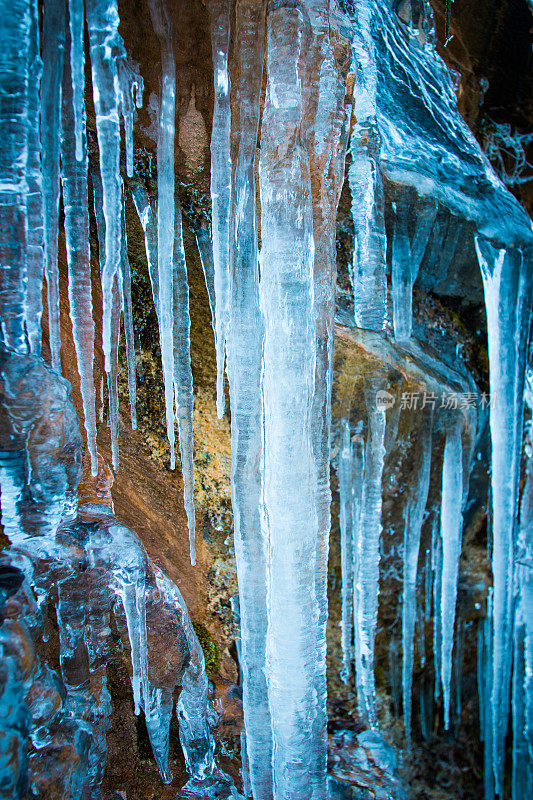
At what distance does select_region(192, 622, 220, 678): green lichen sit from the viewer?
79.0 inches

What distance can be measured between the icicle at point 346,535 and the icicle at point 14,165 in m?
1.29

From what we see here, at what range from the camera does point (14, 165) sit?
4.00 ft

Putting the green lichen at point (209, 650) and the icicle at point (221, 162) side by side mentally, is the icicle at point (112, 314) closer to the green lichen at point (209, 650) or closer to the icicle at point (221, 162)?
the icicle at point (221, 162)

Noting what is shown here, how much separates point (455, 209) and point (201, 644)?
84.2 inches

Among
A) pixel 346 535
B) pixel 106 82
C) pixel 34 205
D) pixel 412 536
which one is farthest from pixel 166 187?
pixel 412 536

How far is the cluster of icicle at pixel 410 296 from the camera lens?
5.51 feet

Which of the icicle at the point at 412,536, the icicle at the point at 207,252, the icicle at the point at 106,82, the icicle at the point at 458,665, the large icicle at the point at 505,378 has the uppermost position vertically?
the icicle at the point at 106,82

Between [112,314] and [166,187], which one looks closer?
[166,187]

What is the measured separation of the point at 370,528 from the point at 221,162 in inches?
57.6

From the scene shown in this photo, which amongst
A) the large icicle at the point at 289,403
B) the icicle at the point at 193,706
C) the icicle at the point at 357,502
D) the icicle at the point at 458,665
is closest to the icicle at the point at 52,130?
the large icicle at the point at 289,403

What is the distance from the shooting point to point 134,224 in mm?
1750

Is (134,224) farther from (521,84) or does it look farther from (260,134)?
(521,84)

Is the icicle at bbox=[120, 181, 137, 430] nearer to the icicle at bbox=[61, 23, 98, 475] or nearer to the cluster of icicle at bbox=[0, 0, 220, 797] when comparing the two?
the cluster of icicle at bbox=[0, 0, 220, 797]

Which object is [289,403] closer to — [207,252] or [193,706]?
[207,252]
